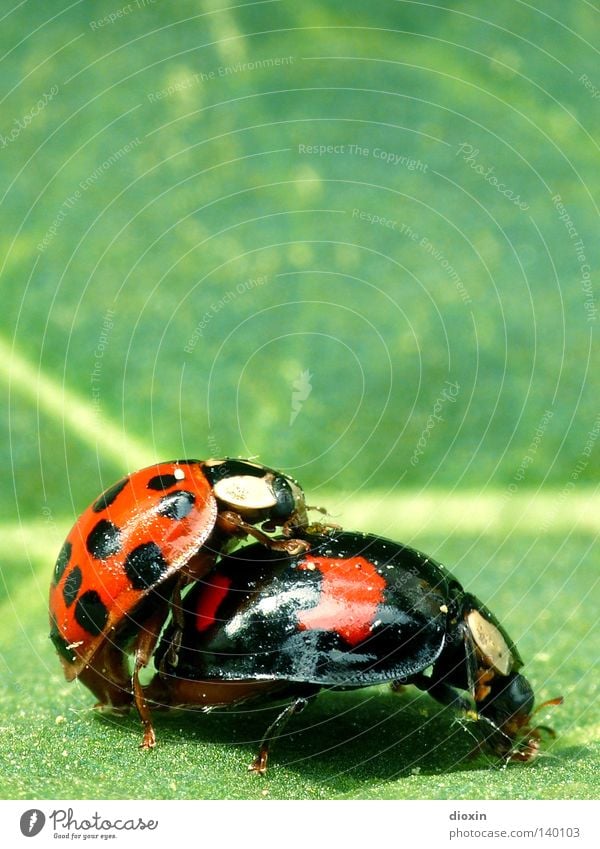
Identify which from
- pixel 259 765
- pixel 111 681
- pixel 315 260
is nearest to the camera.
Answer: pixel 259 765

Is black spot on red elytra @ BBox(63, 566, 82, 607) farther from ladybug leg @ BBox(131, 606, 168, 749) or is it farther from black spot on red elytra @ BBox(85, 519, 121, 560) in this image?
ladybug leg @ BBox(131, 606, 168, 749)

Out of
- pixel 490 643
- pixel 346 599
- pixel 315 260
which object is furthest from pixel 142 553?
pixel 315 260

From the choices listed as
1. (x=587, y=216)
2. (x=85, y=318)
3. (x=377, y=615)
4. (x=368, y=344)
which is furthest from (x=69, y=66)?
(x=377, y=615)

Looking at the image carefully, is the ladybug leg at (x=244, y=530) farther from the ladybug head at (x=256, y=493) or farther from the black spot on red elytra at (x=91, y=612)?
the black spot on red elytra at (x=91, y=612)

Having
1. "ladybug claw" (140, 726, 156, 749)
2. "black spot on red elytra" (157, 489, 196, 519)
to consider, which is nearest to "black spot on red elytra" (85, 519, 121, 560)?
"black spot on red elytra" (157, 489, 196, 519)

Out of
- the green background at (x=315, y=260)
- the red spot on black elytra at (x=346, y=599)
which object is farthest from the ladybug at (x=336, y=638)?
the green background at (x=315, y=260)

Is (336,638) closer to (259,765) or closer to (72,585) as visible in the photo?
(259,765)

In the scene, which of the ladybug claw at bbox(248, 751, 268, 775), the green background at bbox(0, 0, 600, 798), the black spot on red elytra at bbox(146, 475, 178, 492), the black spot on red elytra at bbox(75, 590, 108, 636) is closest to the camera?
the ladybug claw at bbox(248, 751, 268, 775)
